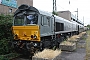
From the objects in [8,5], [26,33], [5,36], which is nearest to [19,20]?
[26,33]

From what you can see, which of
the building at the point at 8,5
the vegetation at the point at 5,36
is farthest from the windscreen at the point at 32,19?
the building at the point at 8,5

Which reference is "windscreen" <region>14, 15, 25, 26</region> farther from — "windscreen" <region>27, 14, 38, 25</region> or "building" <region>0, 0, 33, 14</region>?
"building" <region>0, 0, 33, 14</region>

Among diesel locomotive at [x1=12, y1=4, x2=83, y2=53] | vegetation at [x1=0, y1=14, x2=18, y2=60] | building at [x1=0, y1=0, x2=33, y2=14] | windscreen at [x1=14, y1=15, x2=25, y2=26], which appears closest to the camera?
diesel locomotive at [x1=12, y1=4, x2=83, y2=53]

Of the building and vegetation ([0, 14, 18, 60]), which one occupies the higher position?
the building

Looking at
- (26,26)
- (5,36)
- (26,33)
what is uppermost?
(26,26)

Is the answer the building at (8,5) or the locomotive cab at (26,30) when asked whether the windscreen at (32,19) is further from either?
the building at (8,5)

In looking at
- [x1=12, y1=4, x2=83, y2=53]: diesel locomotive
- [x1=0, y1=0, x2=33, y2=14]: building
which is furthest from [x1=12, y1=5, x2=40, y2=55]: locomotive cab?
[x1=0, y1=0, x2=33, y2=14]: building

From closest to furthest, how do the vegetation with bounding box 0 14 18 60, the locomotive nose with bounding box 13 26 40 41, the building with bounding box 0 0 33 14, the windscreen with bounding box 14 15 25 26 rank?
the locomotive nose with bounding box 13 26 40 41 → the vegetation with bounding box 0 14 18 60 → the windscreen with bounding box 14 15 25 26 → the building with bounding box 0 0 33 14

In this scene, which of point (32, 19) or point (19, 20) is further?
point (19, 20)

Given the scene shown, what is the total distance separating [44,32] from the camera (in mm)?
9648

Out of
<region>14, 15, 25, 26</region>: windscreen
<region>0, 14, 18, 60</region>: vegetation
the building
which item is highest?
the building

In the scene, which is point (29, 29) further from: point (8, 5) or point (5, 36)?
point (8, 5)

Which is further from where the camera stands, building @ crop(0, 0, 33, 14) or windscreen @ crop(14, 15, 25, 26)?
building @ crop(0, 0, 33, 14)

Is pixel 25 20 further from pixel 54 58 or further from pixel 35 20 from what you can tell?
pixel 54 58
